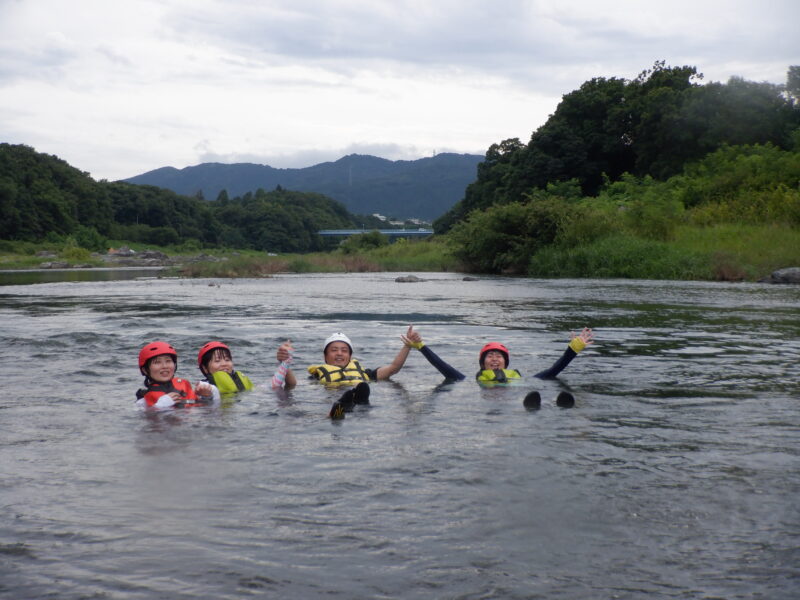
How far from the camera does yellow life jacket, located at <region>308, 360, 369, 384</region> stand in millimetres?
9672

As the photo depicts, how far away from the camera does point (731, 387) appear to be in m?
9.04

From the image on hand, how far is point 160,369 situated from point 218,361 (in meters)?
0.92

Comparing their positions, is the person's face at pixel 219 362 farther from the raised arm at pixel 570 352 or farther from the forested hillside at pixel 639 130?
the forested hillside at pixel 639 130

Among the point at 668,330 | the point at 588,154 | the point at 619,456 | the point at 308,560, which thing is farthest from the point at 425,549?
the point at 588,154

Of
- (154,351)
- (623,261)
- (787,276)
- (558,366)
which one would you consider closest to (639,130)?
(623,261)

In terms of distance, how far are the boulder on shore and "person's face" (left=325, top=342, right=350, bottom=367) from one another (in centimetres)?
2340

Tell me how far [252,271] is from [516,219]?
14861 mm

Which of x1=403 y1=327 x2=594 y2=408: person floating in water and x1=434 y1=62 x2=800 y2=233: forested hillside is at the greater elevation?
x1=434 y1=62 x2=800 y2=233: forested hillside

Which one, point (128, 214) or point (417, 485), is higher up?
point (128, 214)

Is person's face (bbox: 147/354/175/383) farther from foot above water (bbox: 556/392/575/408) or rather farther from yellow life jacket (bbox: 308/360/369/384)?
foot above water (bbox: 556/392/575/408)

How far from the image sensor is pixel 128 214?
151000 mm

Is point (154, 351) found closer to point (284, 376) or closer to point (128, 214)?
point (284, 376)

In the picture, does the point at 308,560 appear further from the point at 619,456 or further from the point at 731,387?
the point at 731,387

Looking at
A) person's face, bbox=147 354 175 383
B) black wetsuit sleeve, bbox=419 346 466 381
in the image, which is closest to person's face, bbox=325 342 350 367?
black wetsuit sleeve, bbox=419 346 466 381
